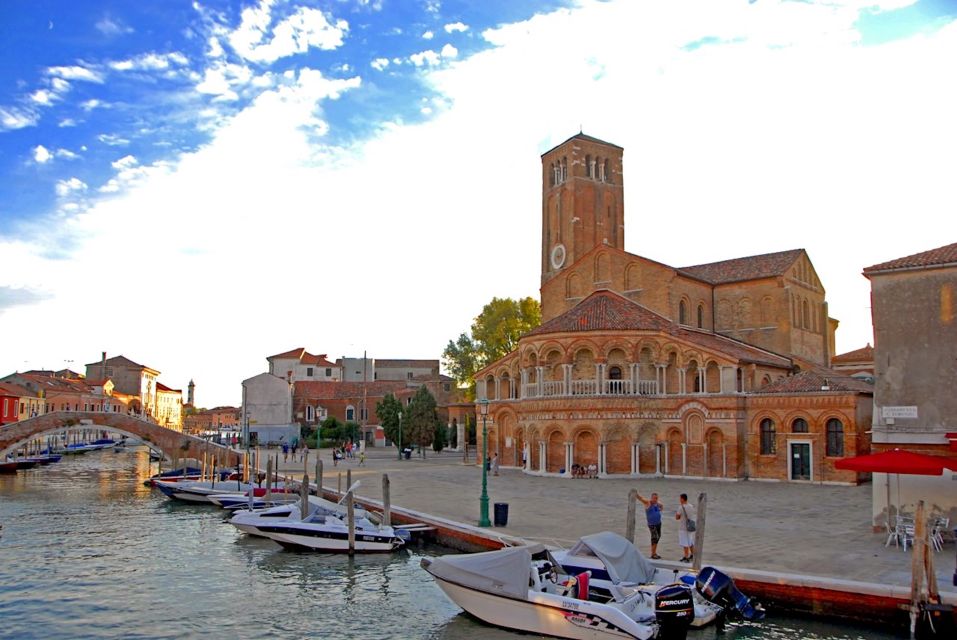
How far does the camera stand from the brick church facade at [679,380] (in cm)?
3291

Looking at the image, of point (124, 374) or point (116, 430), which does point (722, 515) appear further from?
point (124, 374)

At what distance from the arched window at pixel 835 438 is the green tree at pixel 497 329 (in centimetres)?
3108

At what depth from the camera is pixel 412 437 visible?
52.2 meters

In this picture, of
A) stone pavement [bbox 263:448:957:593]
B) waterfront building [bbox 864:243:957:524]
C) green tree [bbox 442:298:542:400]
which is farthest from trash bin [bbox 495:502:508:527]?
green tree [bbox 442:298:542:400]

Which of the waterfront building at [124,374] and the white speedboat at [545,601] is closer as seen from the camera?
the white speedboat at [545,601]

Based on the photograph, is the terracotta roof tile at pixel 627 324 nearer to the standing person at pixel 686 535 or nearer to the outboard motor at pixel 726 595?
→ the standing person at pixel 686 535

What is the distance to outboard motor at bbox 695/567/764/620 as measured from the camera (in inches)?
514

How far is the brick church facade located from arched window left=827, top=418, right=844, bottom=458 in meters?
0.05

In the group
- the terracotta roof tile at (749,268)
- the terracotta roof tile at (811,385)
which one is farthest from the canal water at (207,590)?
the terracotta roof tile at (749,268)

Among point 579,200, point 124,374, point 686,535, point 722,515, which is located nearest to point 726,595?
point 686,535

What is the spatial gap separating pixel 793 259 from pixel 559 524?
28.8m

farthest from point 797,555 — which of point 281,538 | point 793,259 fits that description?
point 793,259

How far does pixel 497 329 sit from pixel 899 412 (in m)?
44.9

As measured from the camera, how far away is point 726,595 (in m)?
13.1
